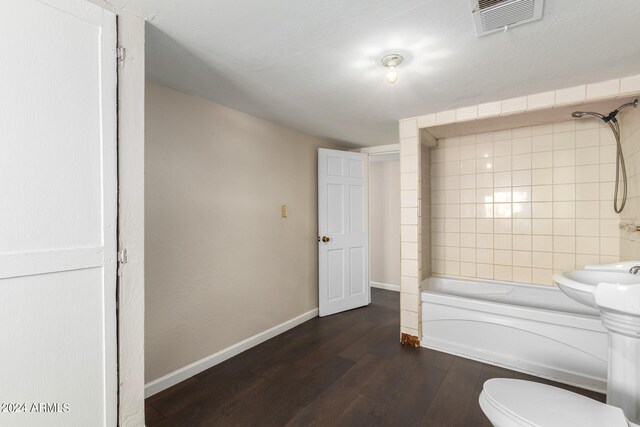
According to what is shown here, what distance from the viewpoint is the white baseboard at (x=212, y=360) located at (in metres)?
2.04

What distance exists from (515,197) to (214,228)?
2989 millimetres

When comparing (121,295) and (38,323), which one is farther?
(121,295)

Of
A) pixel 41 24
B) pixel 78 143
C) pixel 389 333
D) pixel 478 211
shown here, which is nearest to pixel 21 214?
pixel 78 143

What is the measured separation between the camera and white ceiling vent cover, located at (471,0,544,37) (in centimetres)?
127

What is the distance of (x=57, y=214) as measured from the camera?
1106 millimetres

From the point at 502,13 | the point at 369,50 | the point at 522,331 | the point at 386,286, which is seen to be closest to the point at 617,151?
the point at 522,331

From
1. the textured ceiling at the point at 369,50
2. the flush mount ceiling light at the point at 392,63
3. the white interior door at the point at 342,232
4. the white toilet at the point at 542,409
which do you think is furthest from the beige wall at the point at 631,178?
the white interior door at the point at 342,232

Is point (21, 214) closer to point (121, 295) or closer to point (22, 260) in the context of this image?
point (22, 260)

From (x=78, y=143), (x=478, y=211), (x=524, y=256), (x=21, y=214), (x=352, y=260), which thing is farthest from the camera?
(x=352, y=260)

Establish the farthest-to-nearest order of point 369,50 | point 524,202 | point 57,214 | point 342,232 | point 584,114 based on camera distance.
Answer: point 342,232 → point 524,202 → point 584,114 → point 369,50 → point 57,214

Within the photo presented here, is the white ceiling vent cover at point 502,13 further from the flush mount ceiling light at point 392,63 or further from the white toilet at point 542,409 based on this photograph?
the white toilet at point 542,409

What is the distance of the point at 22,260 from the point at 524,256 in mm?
3702

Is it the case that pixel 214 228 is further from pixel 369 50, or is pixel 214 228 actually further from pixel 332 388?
pixel 369 50

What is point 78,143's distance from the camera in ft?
3.79
